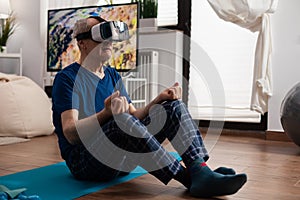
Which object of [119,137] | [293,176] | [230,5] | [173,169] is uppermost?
[230,5]

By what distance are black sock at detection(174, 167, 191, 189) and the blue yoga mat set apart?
1.13ft

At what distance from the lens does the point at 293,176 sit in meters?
2.14

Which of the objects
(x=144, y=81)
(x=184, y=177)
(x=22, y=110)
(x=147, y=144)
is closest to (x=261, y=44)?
(x=144, y=81)

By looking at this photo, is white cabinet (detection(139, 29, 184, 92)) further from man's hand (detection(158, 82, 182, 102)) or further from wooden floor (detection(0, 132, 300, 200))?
man's hand (detection(158, 82, 182, 102))

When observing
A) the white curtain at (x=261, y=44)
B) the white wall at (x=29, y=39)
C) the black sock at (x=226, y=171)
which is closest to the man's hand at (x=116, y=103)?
the black sock at (x=226, y=171)

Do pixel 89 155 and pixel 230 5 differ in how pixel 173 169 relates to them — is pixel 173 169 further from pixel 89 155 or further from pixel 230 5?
pixel 230 5

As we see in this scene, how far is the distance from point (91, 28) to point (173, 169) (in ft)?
2.24

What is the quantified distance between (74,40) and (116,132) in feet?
9.76

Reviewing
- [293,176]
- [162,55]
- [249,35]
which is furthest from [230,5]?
[293,176]

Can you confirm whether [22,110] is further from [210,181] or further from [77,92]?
[210,181]

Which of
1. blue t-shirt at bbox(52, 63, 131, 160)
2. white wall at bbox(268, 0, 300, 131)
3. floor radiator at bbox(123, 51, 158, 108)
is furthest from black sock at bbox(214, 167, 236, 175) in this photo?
floor radiator at bbox(123, 51, 158, 108)

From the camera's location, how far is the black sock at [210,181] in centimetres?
154

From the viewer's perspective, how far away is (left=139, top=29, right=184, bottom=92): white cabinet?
414 centimetres

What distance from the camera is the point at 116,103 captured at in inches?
58.9
